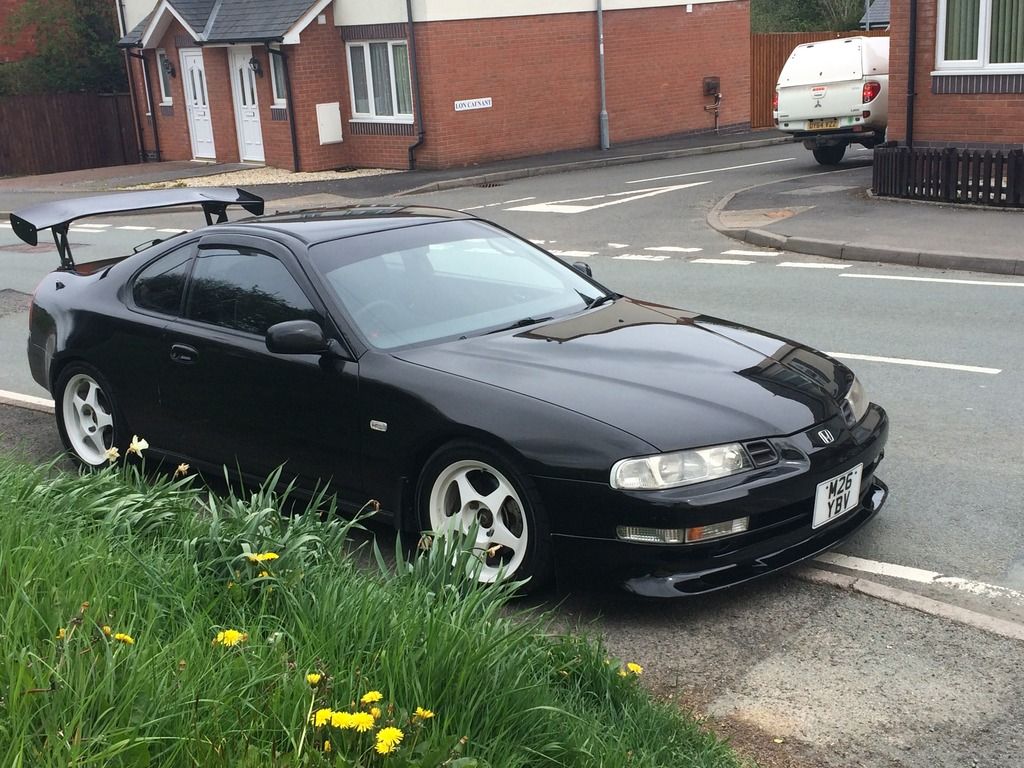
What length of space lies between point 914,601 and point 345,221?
10.7ft

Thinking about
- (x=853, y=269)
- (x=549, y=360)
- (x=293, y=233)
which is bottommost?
(x=853, y=269)

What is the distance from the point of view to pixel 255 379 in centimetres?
563

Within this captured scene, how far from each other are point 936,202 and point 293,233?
12.1 metres

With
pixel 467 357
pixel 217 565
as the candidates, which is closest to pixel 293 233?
pixel 467 357

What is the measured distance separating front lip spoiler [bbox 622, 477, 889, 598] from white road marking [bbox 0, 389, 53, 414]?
5188 millimetres

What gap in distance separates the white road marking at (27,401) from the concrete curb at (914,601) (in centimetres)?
547

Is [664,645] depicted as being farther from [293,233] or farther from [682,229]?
[682,229]

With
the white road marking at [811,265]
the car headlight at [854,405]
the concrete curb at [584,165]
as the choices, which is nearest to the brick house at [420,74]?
the concrete curb at [584,165]

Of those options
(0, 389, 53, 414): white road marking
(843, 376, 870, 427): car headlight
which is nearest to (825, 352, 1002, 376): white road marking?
(843, 376, 870, 427): car headlight

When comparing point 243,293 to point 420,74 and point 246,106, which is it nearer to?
point 420,74

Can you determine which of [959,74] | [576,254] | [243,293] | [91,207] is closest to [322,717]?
[243,293]

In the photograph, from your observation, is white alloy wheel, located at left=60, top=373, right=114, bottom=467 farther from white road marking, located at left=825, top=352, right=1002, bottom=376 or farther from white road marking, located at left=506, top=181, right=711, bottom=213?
white road marking, located at left=506, top=181, right=711, bottom=213

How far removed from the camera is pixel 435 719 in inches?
118

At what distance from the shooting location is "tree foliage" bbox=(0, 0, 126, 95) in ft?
111
